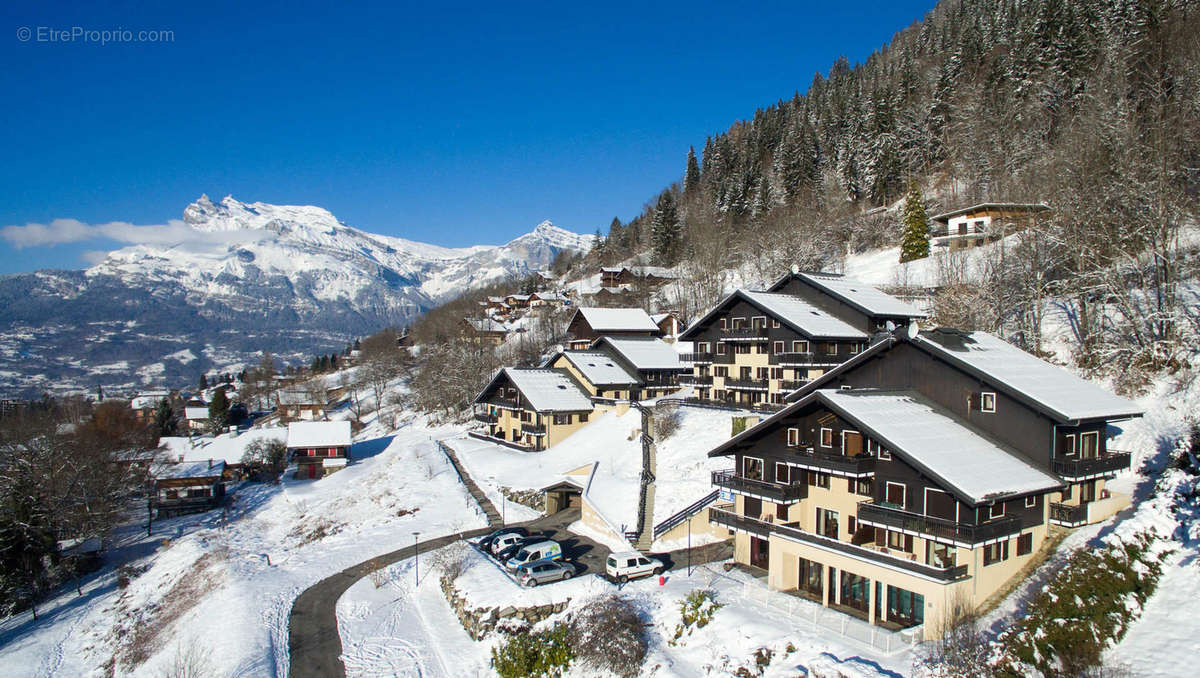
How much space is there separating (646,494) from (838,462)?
14.9 m

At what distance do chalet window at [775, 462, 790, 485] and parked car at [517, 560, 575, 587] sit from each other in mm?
10701

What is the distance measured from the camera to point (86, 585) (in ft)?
154

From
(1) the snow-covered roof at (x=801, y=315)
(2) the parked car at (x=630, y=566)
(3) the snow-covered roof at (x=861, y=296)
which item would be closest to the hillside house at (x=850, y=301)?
(3) the snow-covered roof at (x=861, y=296)

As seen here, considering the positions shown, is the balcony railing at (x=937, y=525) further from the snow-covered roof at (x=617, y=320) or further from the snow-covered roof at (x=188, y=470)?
the snow-covered roof at (x=188, y=470)

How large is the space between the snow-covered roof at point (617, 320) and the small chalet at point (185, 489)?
42.4 metres

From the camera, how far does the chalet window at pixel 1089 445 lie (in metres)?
24.3

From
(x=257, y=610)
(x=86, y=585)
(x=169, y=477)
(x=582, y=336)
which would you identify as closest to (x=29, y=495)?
(x=86, y=585)

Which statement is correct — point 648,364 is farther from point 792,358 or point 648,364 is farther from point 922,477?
point 922,477

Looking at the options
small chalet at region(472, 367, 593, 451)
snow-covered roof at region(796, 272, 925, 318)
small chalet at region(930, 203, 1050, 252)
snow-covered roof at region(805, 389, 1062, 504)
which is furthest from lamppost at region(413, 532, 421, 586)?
small chalet at region(930, 203, 1050, 252)

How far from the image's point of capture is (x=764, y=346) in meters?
47.5

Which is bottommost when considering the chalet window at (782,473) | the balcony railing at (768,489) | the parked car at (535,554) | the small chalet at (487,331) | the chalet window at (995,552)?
the parked car at (535,554)

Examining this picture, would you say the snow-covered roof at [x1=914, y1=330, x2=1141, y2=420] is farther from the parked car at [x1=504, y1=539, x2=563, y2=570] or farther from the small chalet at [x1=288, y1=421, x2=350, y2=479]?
the small chalet at [x1=288, y1=421, x2=350, y2=479]

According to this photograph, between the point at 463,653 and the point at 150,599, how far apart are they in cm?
2661

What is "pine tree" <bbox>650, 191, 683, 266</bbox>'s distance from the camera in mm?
113750
